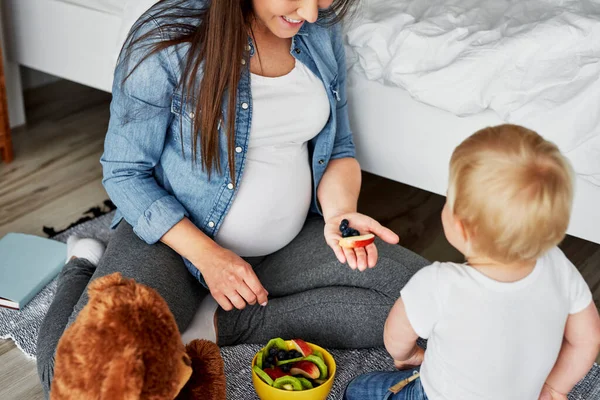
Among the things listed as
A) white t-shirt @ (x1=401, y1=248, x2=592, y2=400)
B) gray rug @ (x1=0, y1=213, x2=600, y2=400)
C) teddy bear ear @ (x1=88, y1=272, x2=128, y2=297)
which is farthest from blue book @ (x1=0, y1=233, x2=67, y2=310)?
white t-shirt @ (x1=401, y1=248, x2=592, y2=400)

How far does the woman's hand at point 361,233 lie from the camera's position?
1216 millimetres

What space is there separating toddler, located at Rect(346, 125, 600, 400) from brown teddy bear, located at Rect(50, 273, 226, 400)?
331 millimetres

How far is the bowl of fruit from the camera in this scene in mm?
1225

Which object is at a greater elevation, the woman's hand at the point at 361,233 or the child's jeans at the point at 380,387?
the woman's hand at the point at 361,233

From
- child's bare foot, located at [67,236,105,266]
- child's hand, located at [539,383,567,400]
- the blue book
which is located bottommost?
the blue book

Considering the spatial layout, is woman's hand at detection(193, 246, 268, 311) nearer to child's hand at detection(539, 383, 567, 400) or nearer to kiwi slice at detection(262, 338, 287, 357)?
kiwi slice at detection(262, 338, 287, 357)

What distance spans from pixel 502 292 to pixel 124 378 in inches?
19.4

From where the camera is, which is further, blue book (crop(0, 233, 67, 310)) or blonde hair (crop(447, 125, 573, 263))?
blue book (crop(0, 233, 67, 310))

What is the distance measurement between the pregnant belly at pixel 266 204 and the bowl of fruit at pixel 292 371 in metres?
0.19

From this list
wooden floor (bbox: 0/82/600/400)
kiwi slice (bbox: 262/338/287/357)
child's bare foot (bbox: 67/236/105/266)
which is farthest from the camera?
wooden floor (bbox: 0/82/600/400)

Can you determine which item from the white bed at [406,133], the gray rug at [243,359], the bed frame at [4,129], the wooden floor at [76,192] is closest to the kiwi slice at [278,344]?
the gray rug at [243,359]

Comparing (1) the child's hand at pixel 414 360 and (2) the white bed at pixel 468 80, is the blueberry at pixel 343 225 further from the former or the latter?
(2) the white bed at pixel 468 80

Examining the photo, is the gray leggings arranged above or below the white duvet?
below

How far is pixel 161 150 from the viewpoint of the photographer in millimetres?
1308
